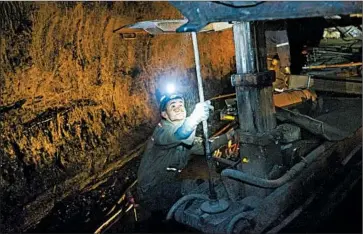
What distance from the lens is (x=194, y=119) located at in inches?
217

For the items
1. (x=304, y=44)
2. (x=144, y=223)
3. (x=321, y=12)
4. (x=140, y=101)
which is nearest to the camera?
(x=321, y=12)

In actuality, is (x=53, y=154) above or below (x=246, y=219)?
above

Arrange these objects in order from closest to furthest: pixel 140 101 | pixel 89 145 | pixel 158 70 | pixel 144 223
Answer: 1. pixel 144 223
2. pixel 89 145
3. pixel 140 101
4. pixel 158 70

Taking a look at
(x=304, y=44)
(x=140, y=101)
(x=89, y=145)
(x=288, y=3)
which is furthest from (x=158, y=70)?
(x=304, y=44)

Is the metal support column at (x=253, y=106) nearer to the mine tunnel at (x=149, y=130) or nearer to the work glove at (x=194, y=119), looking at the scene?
the mine tunnel at (x=149, y=130)

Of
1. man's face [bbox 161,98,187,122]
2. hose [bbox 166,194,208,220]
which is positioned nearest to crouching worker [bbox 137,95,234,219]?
man's face [bbox 161,98,187,122]

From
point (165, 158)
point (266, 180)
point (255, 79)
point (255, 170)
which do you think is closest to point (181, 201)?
point (165, 158)

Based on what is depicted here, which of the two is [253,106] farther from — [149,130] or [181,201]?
[149,130]

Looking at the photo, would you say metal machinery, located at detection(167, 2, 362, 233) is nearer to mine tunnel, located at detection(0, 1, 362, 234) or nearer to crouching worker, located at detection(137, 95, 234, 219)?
mine tunnel, located at detection(0, 1, 362, 234)

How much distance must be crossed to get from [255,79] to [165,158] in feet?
6.84

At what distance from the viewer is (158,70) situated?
10117mm

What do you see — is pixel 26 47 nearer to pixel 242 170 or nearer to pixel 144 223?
pixel 144 223

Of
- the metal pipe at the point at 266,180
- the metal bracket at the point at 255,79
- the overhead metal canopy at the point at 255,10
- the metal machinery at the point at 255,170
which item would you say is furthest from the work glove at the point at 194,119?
the overhead metal canopy at the point at 255,10

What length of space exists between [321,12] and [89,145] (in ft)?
19.2
